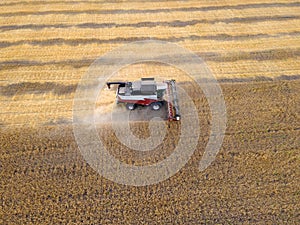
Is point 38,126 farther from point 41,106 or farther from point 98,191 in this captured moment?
point 98,191

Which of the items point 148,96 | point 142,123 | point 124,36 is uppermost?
point 124,36

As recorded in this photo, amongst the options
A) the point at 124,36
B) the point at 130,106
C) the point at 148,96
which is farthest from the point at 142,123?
the point at 124,36

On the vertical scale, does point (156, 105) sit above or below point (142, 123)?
above

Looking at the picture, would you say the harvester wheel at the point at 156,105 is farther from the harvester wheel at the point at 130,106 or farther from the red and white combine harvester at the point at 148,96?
the harvester wheel at the point at 130,106

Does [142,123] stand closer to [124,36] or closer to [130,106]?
[130,106]

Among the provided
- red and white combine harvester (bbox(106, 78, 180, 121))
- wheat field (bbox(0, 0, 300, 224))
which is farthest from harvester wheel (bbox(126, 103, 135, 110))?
wheat field (bbox(0, 0, 300, 224))

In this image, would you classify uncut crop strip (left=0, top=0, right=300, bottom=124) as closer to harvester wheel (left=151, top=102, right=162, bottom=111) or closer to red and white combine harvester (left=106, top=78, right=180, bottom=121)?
red and white combine harvester (left=106, top=78, right=180, bottom=121)

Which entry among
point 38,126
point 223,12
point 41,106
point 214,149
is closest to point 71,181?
point 38,126
